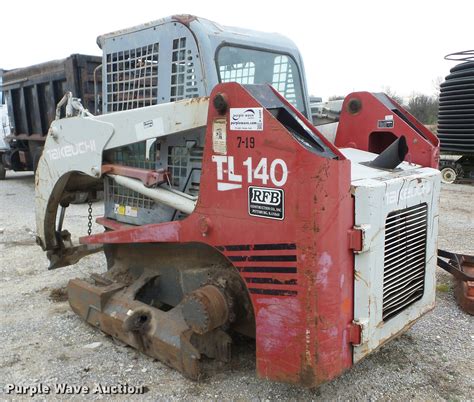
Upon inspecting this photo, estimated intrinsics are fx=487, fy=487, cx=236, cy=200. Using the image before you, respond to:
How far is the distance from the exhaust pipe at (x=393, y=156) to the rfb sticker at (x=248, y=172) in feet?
3.00

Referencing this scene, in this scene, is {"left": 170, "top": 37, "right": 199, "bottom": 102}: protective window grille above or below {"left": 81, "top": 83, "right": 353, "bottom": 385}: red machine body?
above

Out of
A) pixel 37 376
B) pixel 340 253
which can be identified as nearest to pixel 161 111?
pixel 340 253

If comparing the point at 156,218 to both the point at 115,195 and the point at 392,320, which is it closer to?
the point at 115,195

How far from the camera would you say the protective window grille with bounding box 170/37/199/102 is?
3.17 meters

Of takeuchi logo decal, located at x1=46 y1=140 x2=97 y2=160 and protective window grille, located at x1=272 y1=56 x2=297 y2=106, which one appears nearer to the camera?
takeuchi logo decal, located at x1=46 y1=140 x2=97 y2=160


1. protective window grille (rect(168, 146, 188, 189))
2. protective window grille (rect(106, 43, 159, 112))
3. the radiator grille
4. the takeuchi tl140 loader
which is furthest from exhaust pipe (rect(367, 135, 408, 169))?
protective window grille (rect(106, 43, 159, 112))

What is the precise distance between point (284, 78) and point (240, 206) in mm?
1657

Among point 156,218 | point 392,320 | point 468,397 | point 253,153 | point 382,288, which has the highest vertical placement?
point 253,153

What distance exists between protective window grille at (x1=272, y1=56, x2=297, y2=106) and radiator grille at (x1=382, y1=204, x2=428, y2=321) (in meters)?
1.44

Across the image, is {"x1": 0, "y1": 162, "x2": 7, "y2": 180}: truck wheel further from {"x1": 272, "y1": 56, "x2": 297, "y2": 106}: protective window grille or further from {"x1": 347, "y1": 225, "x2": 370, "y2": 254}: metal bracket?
{"x1": 347, "y1": 225, "x2": 370, "y2": 254}: metal bracket

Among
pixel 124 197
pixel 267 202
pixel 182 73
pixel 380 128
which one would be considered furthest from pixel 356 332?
pixel 124 197

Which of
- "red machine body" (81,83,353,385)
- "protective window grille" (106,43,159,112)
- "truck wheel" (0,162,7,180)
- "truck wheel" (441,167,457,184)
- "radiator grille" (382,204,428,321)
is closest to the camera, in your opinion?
"red machine body" (81,83,353,385)

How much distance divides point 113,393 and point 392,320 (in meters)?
1.68

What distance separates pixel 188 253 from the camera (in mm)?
3236
